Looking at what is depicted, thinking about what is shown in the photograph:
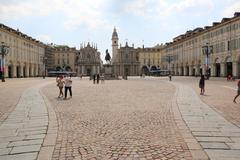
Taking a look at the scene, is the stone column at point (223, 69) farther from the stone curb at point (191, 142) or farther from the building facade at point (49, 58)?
the building facade at point (49, 58)

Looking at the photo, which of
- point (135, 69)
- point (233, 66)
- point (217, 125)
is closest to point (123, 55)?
point (135, 69)

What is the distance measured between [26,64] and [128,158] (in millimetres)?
90773

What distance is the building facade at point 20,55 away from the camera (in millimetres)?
76094

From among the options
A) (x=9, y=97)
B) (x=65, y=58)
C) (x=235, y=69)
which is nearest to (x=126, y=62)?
(x=65, y=58)

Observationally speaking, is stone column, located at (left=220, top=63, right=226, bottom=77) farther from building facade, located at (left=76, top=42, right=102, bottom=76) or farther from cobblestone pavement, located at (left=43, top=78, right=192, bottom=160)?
building facade, located at (left=76, top=42, right=102, bottom=76)

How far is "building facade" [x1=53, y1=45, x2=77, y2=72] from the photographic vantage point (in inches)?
5620

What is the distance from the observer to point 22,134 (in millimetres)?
8539

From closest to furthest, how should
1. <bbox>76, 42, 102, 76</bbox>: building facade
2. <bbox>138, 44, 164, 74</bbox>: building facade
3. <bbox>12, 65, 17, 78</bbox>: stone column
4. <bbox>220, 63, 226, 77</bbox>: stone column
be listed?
<bbox>220, 63, 226, 77</bbox>: stone column < <bbox>12, 65, 17, 78</bbox>: stone column < <bbox>76, 42, 102, 76</bbox>: building facade < <bbox>138, 44, 164, 74</bbox>: building facade

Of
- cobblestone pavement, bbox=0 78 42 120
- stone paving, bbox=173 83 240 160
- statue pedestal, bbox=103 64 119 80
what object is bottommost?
stone paving, bbox=173 83 240 160

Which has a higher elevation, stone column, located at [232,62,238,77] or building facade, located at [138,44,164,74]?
building facade, located at [138,44,164,74]

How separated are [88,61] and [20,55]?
49.2m

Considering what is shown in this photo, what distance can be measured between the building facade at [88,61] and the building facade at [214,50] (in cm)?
4645

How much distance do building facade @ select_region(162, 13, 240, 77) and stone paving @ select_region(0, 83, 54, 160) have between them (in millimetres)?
46805

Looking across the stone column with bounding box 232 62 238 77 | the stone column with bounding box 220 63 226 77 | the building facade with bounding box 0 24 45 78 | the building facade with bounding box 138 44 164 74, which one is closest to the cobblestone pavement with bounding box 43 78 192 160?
the stone column with bounding box 232 62 238 77
